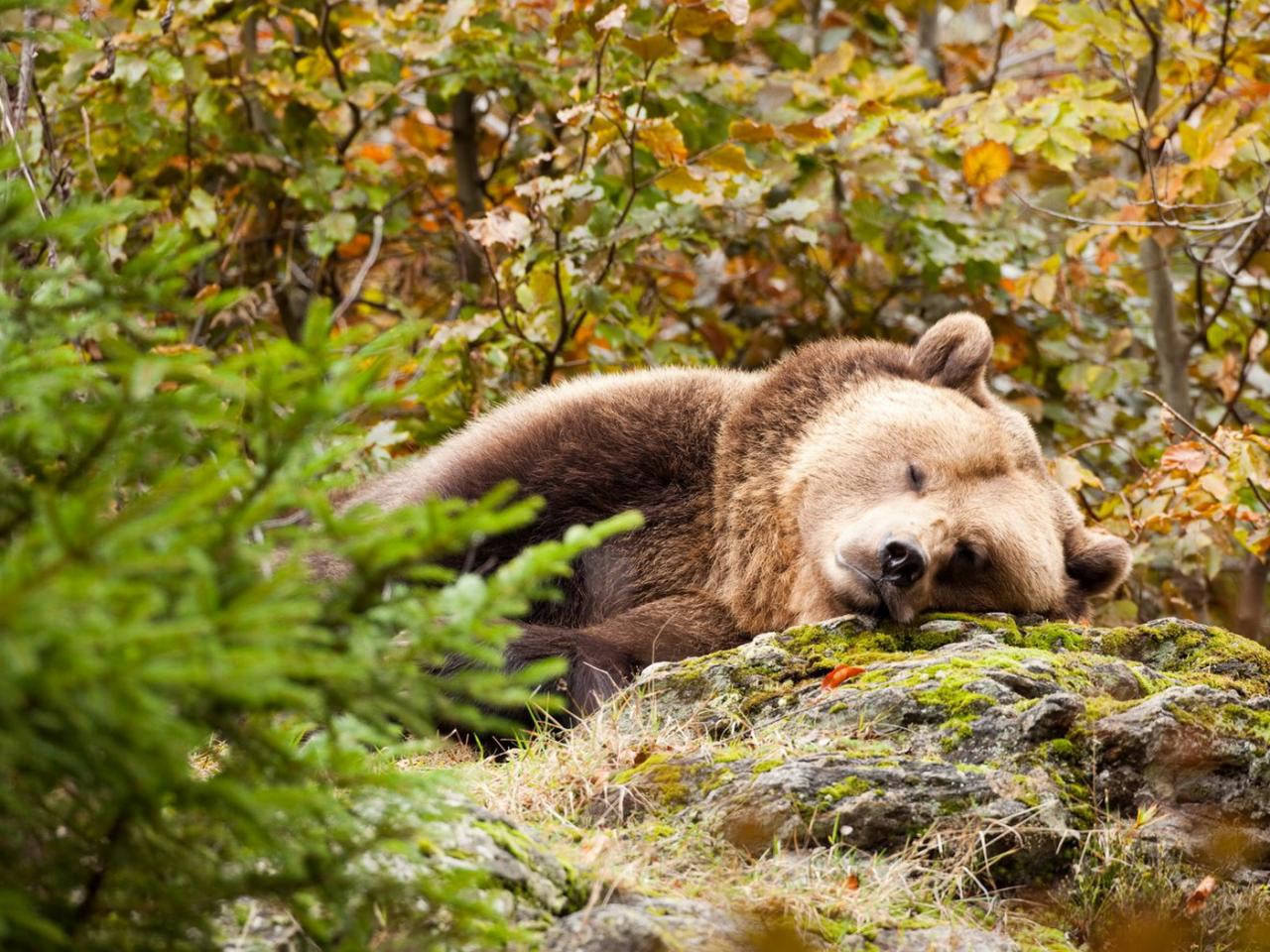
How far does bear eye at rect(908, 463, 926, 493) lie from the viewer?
4.97m

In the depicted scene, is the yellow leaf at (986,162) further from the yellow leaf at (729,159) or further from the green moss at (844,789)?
the green moss at (844,789)

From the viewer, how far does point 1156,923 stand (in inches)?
126

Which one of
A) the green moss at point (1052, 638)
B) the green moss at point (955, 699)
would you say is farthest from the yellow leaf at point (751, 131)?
the green moss at point (955, 699)

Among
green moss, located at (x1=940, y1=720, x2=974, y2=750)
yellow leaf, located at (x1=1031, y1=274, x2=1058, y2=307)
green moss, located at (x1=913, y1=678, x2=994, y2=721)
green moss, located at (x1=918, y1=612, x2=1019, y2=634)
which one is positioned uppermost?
yellow leaf, located at (x1=1031, y1=274, x2=1058, y2=307)

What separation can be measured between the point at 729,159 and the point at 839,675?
289cm

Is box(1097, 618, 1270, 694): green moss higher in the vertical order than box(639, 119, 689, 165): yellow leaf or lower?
lower

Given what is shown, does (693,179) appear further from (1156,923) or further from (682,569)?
(1156,923)

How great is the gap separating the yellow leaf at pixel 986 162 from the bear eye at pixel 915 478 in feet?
9.58

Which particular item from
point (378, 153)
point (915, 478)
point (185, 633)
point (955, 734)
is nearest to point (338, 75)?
point (378, 153)

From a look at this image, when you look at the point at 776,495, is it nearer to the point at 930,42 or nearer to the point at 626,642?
the point at 626,642

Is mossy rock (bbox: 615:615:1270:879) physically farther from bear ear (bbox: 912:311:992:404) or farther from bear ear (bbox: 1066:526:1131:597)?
bear ear (bbox: 912:311:992:404)

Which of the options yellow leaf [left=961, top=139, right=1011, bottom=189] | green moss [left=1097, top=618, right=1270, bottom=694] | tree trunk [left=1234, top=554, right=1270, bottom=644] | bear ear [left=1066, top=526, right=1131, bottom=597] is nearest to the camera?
green moss [left=1097, top=618, right=1270, bottom=694]

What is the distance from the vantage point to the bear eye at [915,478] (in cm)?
497

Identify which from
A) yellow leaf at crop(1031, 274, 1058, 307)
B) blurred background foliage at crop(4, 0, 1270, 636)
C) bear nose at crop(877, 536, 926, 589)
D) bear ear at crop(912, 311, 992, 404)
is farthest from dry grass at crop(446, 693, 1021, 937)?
yellow leaf at crop(1031, 274, 1058, 307)
